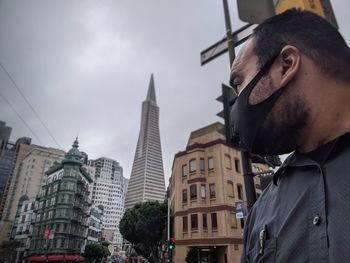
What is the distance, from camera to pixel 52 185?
57344mm

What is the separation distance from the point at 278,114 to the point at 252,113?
139mm

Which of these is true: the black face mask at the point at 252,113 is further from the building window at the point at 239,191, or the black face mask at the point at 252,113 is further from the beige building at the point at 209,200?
the building window at the point at 239,191

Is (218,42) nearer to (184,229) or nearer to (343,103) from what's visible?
(343,103)

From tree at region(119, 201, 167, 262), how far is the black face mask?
35.4 metres

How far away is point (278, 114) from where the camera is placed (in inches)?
49.1

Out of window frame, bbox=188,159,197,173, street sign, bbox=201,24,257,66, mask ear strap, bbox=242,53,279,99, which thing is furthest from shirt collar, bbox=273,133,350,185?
window frame, bbox=188,159,197,173

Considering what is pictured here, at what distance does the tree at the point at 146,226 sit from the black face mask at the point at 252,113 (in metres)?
35.4

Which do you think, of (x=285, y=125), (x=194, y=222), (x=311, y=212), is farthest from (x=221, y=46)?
(x=194, y=222)

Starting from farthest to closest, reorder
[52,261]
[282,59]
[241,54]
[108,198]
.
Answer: [108,198]
[52,261]
[241,54]
[282,59]

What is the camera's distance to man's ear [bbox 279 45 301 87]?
125 cm

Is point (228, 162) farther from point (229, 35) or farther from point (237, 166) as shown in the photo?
point (229, 35)

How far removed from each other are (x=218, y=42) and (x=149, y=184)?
196 m

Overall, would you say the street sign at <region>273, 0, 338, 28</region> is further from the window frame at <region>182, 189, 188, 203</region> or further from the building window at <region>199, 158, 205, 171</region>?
the window frame at <region>182, 189, 188, 203</region>

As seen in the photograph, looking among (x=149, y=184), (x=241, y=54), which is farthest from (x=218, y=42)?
(x=149, y=184)
